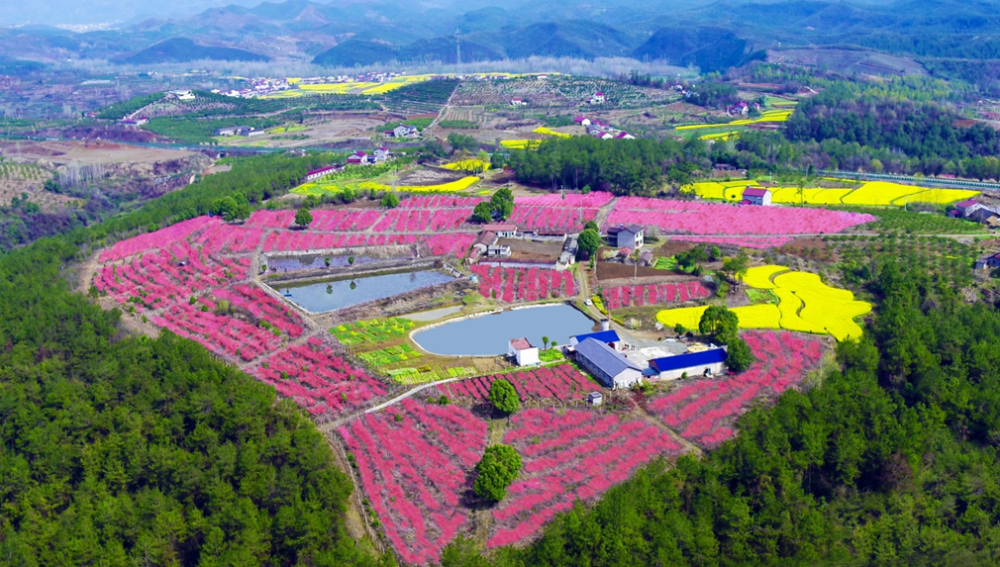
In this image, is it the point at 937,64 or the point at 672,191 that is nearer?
the point at 672,191

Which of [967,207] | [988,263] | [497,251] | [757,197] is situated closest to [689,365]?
[497,251]

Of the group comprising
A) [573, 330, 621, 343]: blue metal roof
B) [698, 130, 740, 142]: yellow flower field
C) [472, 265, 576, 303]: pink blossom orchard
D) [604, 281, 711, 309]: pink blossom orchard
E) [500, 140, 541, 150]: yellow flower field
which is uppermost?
[698, 130, 740, 142]: yellow flower field

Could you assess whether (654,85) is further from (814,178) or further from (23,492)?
(23,492)

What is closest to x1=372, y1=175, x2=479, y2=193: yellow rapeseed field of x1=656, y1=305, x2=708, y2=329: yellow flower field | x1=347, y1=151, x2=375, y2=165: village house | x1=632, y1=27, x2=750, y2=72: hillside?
x1=347, y1=151, x2=375, y2=165: village house

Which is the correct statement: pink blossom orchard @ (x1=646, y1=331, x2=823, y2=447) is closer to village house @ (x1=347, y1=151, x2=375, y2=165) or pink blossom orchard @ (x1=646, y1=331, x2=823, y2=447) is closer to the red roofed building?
the red roofed building

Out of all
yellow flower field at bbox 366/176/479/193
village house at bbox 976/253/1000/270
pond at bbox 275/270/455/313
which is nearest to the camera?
village house at bbox 976/253/1000/270

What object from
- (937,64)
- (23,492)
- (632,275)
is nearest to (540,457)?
(23,492)

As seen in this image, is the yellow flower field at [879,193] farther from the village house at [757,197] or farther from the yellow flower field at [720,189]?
the yellow flower field at [720,189]
